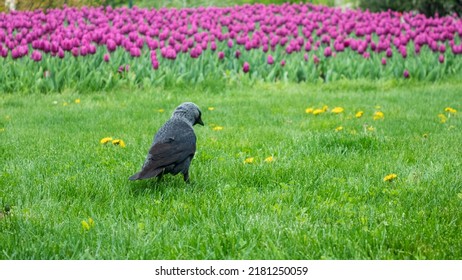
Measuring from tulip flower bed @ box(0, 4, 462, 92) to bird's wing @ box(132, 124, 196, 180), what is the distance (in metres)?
5.43

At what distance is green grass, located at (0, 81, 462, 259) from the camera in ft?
9.31

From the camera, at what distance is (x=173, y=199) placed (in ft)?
11.6

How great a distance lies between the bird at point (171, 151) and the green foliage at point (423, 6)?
13.3 metres

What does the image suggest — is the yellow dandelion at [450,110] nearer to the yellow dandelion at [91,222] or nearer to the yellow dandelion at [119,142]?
the yellow dandelion at [119,142]

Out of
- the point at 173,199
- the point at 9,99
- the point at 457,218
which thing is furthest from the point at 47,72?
the point at 457,218

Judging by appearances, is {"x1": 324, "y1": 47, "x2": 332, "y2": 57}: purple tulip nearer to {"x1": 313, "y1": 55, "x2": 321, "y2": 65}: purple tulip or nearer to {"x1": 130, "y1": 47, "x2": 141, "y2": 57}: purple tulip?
{"x1": 313, "y1": 55, "x2": 321, "y2": 65}: purple tulip

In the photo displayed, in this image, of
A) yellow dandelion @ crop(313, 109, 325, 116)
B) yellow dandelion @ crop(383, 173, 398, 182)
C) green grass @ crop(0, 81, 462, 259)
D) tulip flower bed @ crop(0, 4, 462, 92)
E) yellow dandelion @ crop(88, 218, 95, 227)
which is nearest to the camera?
green grass @ crop(0, 81, 462, 259)

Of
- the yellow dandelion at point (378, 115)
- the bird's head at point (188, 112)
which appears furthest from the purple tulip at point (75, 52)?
the bird's head at point (188, 112)

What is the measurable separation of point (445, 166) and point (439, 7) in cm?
1311

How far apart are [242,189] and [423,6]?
45.6ft

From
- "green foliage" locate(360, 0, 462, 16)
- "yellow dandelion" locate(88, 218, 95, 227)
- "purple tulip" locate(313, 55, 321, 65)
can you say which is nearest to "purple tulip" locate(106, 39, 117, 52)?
"purple tulip" locate(313, 55, 321, 65)

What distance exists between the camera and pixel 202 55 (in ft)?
32.6

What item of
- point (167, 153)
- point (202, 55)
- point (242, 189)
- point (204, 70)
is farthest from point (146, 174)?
point (202, 55)
